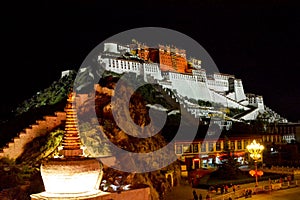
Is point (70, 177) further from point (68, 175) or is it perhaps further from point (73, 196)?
point (73, 196)

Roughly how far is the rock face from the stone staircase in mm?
1456

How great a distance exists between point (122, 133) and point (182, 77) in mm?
58094

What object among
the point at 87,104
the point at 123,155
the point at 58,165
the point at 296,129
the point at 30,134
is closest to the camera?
the point at 58,165

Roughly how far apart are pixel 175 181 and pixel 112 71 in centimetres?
4369

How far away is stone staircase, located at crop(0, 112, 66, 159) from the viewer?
20609mm

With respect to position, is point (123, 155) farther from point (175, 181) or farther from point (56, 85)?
point (56, 85)

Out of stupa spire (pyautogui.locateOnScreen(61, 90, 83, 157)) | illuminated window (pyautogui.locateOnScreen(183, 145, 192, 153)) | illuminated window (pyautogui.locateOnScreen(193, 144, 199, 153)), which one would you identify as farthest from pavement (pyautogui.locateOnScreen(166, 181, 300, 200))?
stupa spire (pyautogui.locateOnScreen(61, 90, 83, 157))

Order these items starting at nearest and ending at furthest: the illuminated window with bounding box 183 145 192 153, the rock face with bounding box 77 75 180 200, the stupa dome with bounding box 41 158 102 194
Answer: the stupa dome with bounding box 41 158 102 194
the rock face with bounding box 77 75 180 200
the illuminated window with bounding box 183 145 192 153

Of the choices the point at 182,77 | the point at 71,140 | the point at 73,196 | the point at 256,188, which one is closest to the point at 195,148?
the point at 256,188

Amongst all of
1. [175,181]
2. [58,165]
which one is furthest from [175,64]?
[58,165]

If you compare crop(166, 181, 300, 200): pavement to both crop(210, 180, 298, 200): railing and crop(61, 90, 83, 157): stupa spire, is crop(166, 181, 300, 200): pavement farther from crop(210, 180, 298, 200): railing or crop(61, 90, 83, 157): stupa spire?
crop(61, 90, 83, 157): stupa spire

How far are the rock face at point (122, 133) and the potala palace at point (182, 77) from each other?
42.1m

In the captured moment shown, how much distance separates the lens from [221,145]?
40281mm

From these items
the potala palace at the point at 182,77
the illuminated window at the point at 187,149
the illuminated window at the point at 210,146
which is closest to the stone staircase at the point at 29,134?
the illuminated window at the point at 187,149
